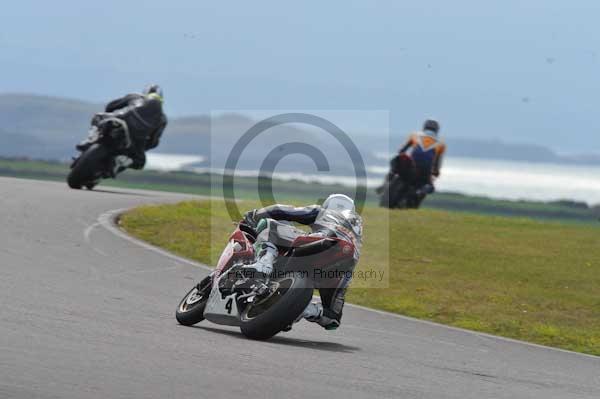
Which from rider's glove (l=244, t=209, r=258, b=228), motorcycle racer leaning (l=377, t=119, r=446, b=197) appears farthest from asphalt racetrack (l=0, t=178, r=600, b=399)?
motorcycle racer leaning (l=377, t=119, r=446, b=197)

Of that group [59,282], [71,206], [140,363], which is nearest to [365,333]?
[59,282]

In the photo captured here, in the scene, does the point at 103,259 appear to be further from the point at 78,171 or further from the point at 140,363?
the point at 78,171

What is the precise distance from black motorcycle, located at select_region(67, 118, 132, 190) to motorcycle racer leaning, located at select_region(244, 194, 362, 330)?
1422 centimetres

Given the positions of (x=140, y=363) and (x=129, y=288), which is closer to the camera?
(x=140, y=363)

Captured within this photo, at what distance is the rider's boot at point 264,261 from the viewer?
10.1 m

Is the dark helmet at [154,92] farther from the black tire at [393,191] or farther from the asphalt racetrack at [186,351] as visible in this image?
the asphalt racetrack at [186,351]

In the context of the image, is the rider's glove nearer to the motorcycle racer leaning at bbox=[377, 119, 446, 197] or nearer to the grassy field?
the grassy field

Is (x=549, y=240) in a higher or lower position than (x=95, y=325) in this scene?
lower

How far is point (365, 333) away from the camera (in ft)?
39.1

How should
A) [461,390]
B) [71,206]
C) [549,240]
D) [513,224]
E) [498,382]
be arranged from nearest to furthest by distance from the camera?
[461,390] < [498,382] < [71,206] < [549,240] < [513,224]

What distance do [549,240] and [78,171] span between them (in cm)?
873

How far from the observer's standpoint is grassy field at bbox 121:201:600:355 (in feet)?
48.2

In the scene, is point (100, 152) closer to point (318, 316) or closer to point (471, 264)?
point (471, 264)

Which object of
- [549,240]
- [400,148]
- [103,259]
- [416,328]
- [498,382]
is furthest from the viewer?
[400,148]
